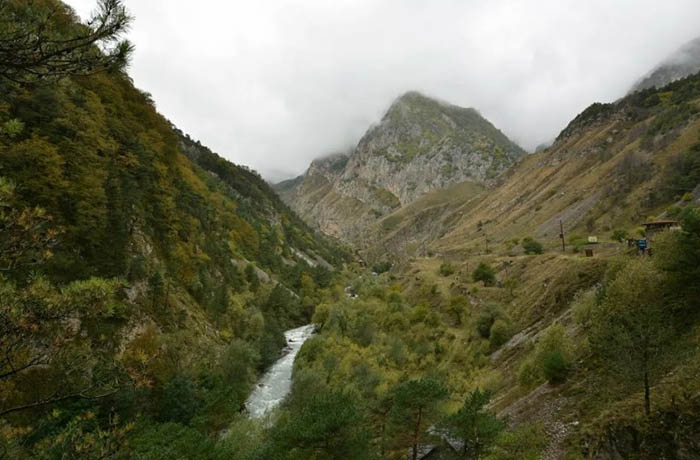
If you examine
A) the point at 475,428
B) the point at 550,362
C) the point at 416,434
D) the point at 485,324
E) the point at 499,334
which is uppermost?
the point at 550,362

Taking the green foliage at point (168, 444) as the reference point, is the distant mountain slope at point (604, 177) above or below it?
above

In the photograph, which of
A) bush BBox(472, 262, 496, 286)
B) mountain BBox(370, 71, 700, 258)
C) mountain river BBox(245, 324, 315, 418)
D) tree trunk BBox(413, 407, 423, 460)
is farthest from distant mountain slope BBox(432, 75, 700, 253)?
tree trunk BBox(413, 407, 423, 460)

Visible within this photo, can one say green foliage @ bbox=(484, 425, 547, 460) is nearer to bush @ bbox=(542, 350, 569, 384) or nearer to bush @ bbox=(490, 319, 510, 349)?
bush @ bbox=(542, 350, 569, 384)

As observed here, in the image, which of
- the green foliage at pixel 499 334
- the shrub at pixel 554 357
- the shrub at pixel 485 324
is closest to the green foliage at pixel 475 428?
the shrub at pixel 554 357

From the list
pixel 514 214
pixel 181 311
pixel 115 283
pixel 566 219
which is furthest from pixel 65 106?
pixel 514 214

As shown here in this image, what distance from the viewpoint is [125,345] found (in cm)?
3566

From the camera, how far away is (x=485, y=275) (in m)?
62.3

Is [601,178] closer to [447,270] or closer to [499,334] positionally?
[447,270]

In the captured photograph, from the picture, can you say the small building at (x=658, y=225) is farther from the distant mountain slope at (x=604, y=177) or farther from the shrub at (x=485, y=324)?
the shrub at (x=485, y=324)

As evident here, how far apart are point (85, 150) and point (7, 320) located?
41.6 metres

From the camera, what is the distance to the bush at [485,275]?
6166 centimetres

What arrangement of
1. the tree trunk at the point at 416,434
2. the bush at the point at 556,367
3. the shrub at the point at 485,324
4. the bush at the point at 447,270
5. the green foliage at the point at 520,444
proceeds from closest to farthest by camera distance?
the green foliage at the point at 520,444
the tree trunk at the point at 416,434
the bush at the point at 556,367
the shrub at the point at 485,324
the bush at the point at 447,270

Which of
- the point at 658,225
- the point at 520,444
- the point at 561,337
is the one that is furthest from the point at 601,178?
the point at 520,444

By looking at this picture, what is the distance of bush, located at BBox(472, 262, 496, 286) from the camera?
61.7 meters
